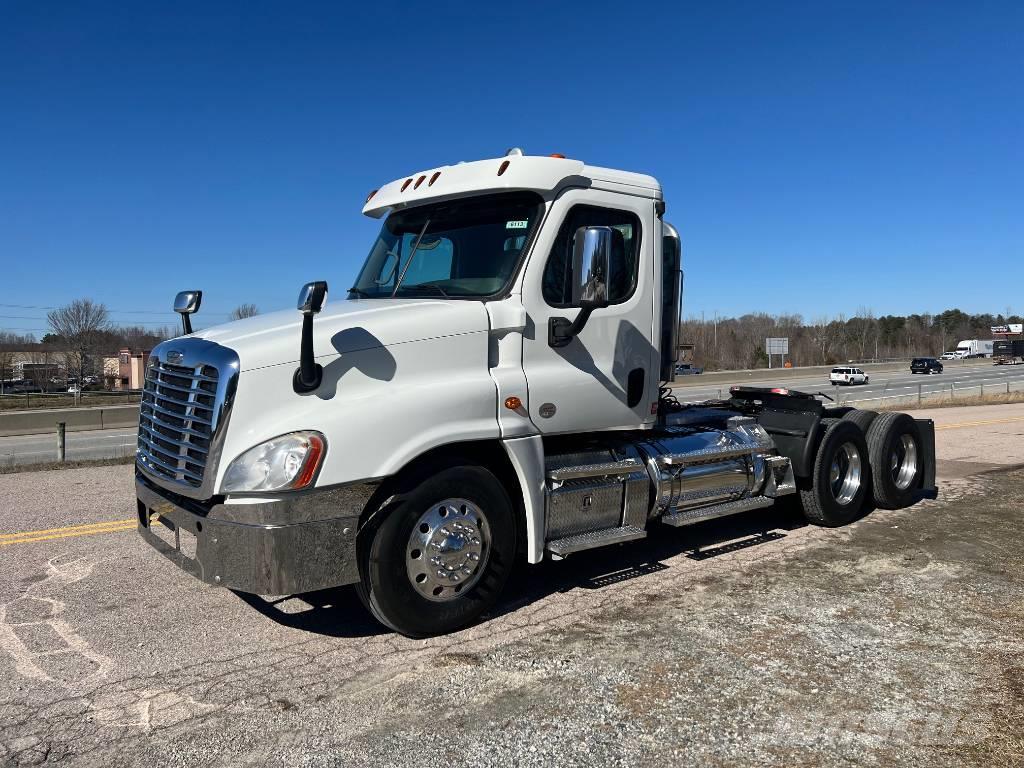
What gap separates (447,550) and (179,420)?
1.68m

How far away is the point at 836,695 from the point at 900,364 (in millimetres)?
80779

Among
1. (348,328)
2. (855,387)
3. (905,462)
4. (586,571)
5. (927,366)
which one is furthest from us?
(927,366)

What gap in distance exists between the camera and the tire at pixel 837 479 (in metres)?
7.28

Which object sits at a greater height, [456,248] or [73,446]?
[456,248]

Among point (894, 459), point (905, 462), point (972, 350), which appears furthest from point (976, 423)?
point (972, 350)

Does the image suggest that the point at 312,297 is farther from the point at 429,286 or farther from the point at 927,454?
the point at 927,454

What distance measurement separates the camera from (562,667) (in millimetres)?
4156

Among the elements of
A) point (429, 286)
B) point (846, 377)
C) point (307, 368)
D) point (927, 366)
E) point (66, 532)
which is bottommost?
point (66, 532)

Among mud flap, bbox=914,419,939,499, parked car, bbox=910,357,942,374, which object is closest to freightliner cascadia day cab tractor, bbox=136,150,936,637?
mud flap, bbox=914,419,939,499

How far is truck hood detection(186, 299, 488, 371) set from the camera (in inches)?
169

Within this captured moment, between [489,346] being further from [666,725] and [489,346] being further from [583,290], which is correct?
[666,725]

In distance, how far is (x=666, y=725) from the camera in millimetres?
3516

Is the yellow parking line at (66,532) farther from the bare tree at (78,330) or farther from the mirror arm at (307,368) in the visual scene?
the bare tree at (78,330)

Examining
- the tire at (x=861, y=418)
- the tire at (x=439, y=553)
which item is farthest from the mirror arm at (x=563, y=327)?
the tire at (x=861, y=418)
